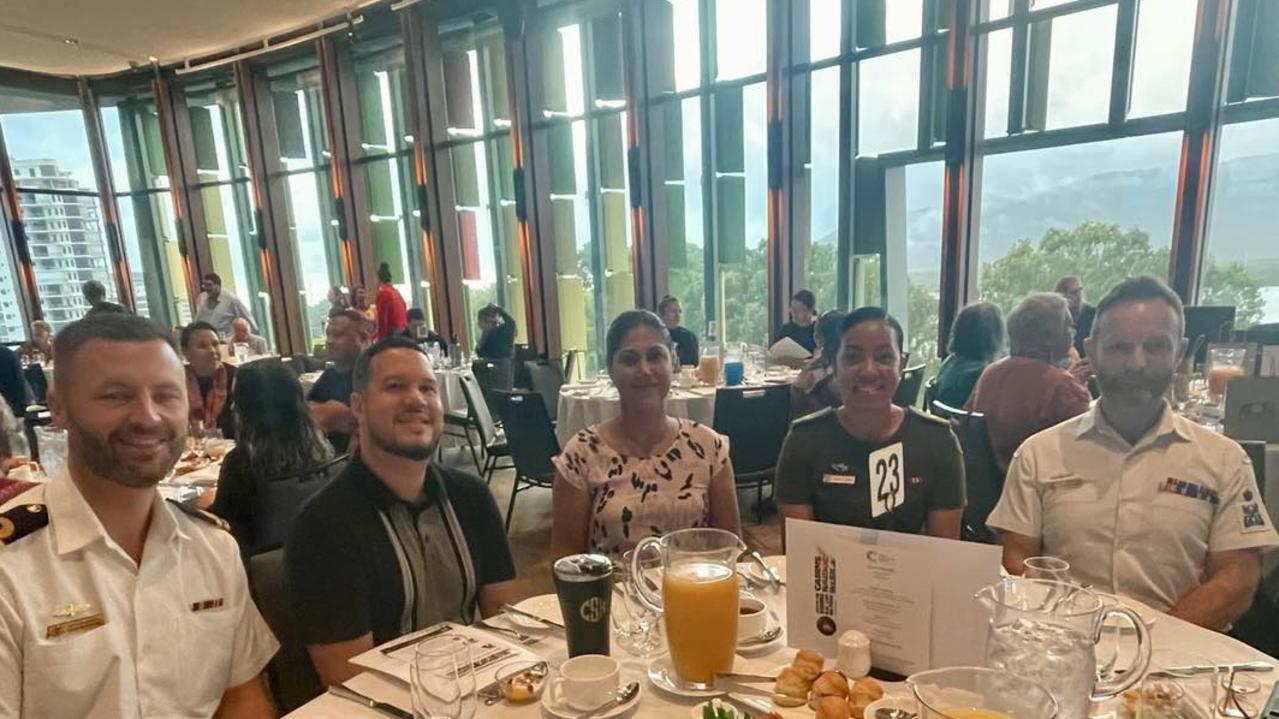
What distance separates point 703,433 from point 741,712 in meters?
1.04

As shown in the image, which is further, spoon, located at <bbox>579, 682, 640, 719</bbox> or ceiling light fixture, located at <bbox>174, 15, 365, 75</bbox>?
ceiling light fixture, located at <bbox>174, 15, 365, 75</bbox>

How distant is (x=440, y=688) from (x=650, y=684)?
14.1 inches

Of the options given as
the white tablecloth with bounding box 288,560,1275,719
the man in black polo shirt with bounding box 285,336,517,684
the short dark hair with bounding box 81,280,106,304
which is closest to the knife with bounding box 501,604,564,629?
the white tablecloth with bounding box 288,560,1275,719

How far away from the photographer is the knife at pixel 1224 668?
1036mm

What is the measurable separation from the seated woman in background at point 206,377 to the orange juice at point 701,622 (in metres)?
3.48

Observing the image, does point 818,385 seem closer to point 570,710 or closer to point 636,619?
point 636,619

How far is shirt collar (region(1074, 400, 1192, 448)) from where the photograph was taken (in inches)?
66.3

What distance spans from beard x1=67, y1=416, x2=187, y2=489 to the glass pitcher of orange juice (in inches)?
38.5

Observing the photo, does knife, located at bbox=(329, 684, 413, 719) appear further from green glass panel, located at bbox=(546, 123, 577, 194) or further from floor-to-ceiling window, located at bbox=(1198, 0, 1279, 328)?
green glass panel, located at bbox=(546, 123, 577, 194)

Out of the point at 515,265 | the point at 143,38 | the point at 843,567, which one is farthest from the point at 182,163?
the point at 843,567

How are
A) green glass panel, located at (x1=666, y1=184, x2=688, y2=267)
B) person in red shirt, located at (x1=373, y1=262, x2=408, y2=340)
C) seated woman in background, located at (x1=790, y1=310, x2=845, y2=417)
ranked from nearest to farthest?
seated woman in background, located at (x1=790, y1=310, x2=845, y2=417) < person in red shirt, located at (x1=373, y1=262, x2=408, y2=340) < green glass panel, located at (x1=666, y1=184, x2=688, y2=267)

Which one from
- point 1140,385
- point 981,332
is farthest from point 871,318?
point 981,332

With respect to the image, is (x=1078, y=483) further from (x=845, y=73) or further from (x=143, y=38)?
(x=143, y=38)

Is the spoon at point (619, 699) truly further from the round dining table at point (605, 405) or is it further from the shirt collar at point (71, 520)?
the round dining table at point (605, 405)
